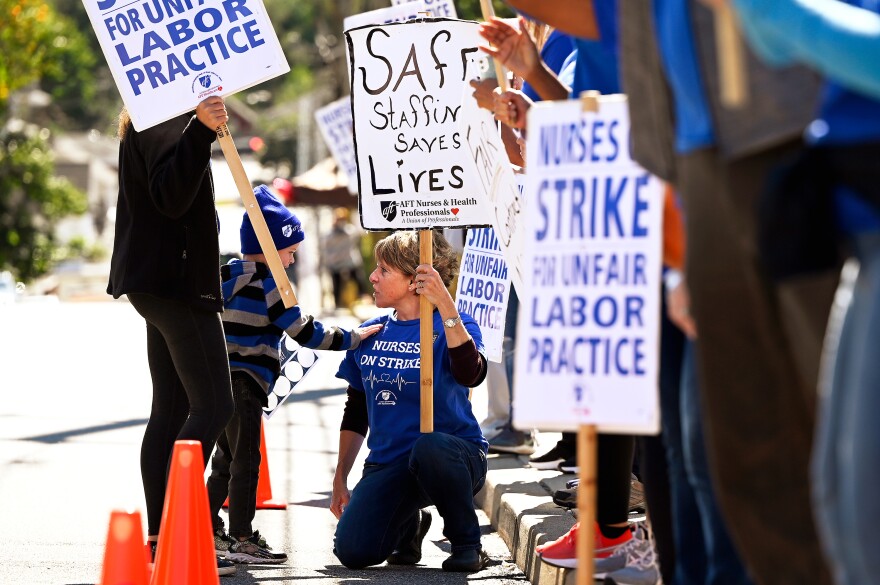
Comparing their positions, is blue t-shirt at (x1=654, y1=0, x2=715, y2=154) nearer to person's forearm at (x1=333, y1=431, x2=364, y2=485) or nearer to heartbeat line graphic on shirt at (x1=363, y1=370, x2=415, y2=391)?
heartbeat line graphic on shirt at (x1=363, y1=370, x2=415, y2=391)

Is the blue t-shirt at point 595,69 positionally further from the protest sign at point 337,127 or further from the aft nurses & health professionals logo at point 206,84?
the protest sign at point 337,127

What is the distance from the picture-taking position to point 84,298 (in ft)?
126

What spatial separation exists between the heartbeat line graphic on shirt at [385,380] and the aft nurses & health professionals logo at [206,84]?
1.28 metres

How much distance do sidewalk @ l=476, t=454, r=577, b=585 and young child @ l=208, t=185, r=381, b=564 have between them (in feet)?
3.20

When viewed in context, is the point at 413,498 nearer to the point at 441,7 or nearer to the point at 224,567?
the point at 224,567

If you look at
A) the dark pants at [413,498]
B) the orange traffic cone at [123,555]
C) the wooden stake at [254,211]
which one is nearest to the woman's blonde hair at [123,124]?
the wooden stake at [254,211]

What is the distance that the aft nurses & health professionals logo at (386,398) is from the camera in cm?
597

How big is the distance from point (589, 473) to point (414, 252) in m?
2.57

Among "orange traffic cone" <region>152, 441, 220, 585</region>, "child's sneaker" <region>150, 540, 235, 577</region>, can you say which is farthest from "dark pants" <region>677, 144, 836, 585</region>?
"child's sneaker" <region>150, 540, 235, 577</region>

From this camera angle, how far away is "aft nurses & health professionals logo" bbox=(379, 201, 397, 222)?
6070mm

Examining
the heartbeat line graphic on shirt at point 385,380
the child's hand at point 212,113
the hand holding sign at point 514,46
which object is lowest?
the heartbeat line graphic on shirt at point 385,380

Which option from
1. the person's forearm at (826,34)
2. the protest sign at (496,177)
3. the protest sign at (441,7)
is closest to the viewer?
the person's forearm at (826,34)

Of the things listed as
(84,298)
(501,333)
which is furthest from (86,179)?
(501,333)

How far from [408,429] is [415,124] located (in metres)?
1.23
